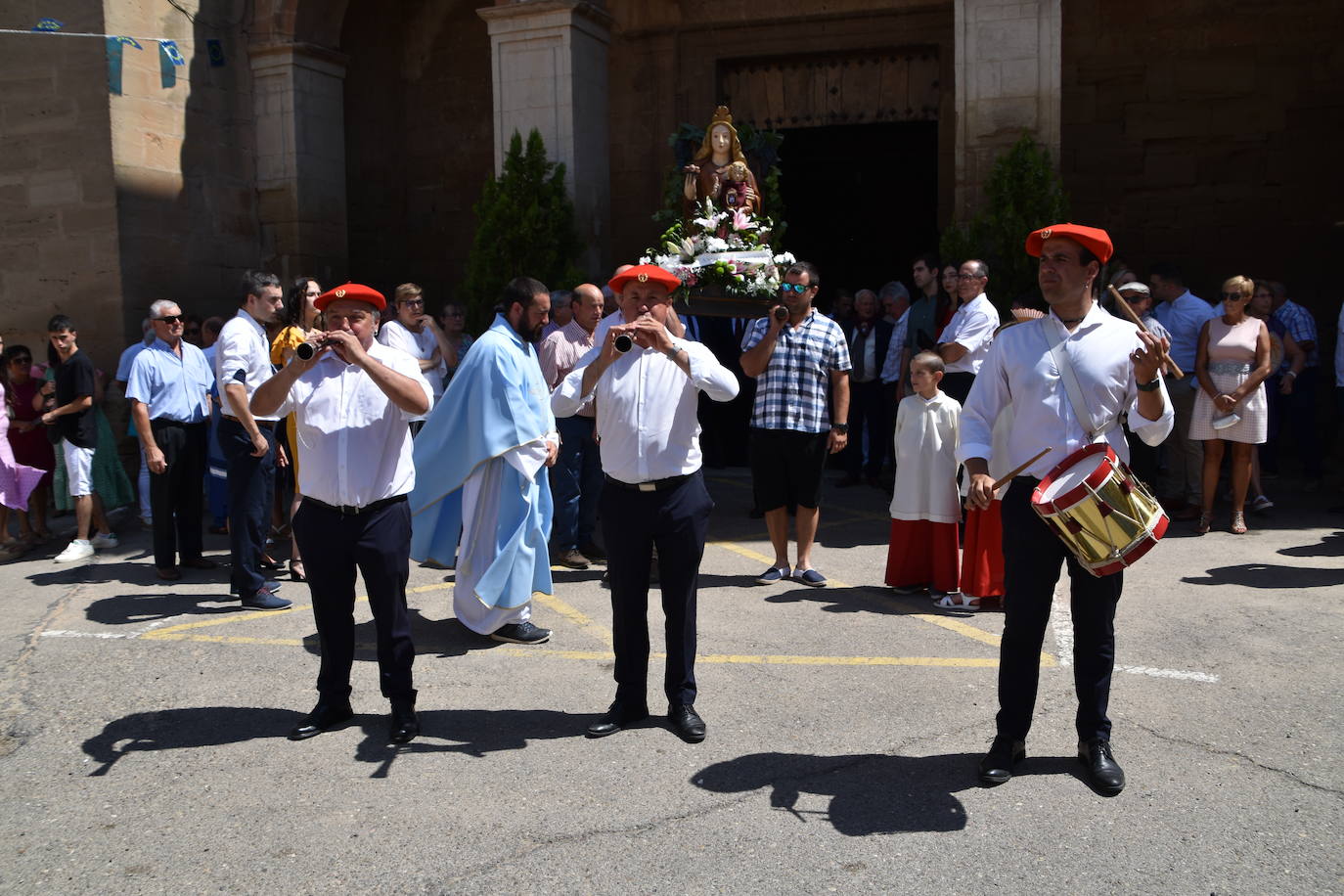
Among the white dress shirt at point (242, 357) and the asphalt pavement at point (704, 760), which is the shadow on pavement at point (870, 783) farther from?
the white dress shirt at point (242, 357)

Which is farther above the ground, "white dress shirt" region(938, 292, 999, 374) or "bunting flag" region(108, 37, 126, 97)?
"bunting flag" region(108, 37, 126, 97)

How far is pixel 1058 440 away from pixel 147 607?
565 centimetres

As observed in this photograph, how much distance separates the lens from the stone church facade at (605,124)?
445 inches

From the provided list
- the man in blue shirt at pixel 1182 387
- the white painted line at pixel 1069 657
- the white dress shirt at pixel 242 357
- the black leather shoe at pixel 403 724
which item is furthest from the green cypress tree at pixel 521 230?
the black leather shoe at pixel 403 724

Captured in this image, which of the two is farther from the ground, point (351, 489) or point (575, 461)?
point (351, 489)

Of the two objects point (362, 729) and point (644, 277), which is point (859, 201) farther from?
point (362, 729)

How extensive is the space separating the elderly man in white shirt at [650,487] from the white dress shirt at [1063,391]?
1179 millimetres

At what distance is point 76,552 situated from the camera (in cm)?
907

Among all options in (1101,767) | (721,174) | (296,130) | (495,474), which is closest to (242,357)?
(495,474)

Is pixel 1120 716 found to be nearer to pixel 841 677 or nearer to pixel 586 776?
pixel 841 677

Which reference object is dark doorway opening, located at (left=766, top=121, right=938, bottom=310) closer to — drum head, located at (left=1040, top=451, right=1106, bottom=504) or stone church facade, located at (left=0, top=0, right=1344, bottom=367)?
stone church facade, located at (left=0, top=0, right=1344, bottom=367)

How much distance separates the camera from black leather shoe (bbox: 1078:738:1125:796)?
4133mm

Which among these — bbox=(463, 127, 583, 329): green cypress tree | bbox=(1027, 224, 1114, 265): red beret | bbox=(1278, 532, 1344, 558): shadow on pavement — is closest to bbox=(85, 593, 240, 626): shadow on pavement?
bbox=(463, 127, 583, 329): green cypress tree

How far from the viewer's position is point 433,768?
454 centimetres
